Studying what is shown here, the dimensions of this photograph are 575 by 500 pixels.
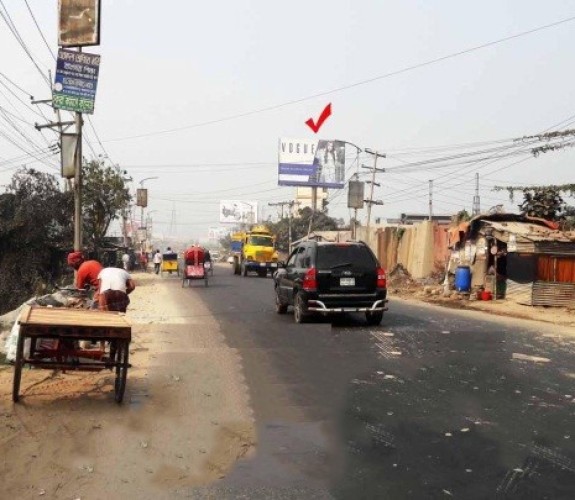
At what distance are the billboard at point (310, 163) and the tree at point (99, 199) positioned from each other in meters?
30.8

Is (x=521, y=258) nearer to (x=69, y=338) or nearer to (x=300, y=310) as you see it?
(x=300, y=310)

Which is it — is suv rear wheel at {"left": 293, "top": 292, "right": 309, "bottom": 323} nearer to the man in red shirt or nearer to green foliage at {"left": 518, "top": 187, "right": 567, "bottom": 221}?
the man in red shirt

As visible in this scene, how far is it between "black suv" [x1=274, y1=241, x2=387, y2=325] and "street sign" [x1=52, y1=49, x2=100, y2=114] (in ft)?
20.7

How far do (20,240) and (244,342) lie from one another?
2012cm

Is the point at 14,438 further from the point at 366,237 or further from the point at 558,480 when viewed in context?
the point at 366,237

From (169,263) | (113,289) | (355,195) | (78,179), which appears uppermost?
(355,195)

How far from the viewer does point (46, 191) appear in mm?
29047

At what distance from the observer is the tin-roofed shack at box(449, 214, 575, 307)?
18.6 metres

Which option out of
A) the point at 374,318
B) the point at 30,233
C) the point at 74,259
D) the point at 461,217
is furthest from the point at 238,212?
the point at 74,259

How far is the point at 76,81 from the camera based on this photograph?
1425 cm

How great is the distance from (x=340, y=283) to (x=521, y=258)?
881 centimetres

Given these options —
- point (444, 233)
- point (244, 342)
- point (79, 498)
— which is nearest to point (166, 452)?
point (79, 498)

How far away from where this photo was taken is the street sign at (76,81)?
14.0 metres

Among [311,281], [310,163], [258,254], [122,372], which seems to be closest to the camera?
[122,372]
